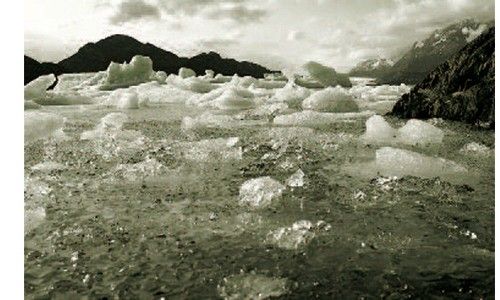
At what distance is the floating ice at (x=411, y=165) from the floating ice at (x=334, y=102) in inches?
129

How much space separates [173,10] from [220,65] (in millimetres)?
3778

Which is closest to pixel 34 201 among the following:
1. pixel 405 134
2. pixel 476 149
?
pixel 405 134

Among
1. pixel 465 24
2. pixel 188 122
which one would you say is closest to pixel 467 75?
pixel 465 24

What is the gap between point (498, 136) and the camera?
371 centimetres

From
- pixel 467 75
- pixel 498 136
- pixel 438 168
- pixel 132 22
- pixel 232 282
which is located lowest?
pixel 232 282

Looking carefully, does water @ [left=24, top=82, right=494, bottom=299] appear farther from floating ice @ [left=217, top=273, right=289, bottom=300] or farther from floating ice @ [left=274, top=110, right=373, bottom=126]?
floating ice @ [left=274, top=110, right=373, bottom=126]

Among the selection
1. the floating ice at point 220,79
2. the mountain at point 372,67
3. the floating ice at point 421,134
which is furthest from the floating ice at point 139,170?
the floating ice at point 220,79

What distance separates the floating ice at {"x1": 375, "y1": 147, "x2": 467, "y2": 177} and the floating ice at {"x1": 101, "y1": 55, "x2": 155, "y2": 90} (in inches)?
385

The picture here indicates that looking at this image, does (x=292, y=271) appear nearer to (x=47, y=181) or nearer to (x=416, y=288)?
(x=416, y=288)

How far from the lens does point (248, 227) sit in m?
2.77

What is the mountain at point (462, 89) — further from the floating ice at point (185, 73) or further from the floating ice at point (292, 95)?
the floating ice at point (185, 73)

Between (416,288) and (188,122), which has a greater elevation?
(188,122)

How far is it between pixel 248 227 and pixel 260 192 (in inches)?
18.2

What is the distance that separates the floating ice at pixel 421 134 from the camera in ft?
15.2
